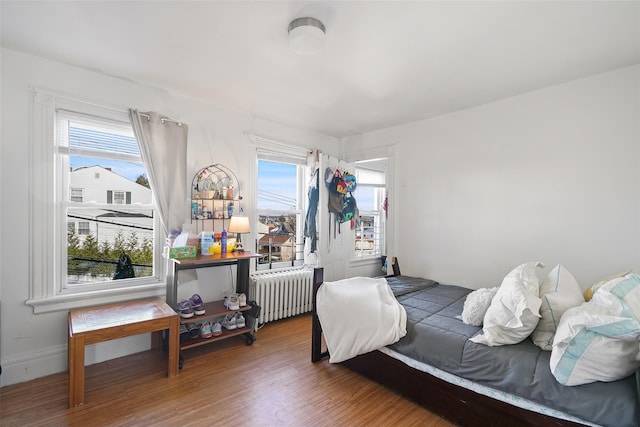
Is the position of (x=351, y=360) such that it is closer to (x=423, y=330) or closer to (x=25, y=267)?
(x=423, y=330)

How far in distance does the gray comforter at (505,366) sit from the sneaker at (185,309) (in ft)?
5.94

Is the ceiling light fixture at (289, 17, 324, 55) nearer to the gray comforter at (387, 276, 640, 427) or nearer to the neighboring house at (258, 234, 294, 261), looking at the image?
the gray comforter at (387, 276, 640, 427)

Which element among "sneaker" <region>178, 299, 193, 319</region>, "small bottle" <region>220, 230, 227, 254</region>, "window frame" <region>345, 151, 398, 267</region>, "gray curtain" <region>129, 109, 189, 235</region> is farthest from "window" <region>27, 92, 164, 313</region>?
"window frame" <region>345, 151, 398, 267</region>

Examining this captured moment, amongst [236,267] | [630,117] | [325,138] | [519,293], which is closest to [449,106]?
[630,117]

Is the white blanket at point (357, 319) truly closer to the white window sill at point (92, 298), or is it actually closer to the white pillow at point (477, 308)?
the white pillow at point (477, 308)

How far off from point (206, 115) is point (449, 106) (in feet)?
8.72

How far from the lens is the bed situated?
1404mm

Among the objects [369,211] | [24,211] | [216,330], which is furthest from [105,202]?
[369,211]

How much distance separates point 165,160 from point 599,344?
3.35 metres

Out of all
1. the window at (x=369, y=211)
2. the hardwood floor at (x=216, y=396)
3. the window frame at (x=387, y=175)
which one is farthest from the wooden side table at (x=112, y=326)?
the window at (x=369, y=211)

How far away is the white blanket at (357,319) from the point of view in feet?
7.20

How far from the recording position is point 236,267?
337 cm

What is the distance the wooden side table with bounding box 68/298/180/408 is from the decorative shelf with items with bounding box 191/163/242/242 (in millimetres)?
900

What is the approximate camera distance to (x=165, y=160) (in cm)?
279
